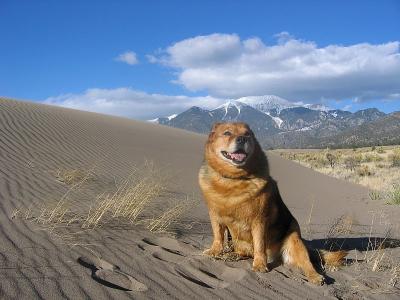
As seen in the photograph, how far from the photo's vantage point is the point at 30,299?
126 inches

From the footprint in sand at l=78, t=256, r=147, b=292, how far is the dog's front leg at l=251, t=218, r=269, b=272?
1383 millimetres

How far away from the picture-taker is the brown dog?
474 centimetres

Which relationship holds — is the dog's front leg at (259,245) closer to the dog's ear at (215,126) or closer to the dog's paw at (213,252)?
the dog's paw at (213,252)

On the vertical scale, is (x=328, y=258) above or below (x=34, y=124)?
below

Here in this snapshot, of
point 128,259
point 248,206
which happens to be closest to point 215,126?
point 248,206

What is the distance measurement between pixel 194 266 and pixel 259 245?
720mm

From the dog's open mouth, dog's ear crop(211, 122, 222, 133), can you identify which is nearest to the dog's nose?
the dog's open mouth

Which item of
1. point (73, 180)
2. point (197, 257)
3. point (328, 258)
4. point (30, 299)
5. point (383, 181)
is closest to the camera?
point (30, 299)

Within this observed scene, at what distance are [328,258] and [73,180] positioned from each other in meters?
5.65

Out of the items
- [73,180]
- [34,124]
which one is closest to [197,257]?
[73,180]

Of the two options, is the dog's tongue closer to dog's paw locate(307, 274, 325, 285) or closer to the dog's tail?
dog's paw locate(307, 274, 325, 285)

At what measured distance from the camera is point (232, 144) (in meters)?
4.93

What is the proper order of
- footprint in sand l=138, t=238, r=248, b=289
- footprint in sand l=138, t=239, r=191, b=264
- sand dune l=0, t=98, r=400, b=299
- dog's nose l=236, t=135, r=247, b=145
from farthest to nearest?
dog's nose l=236, t=135, r=247, b=145, footprint in sand l=138, t=239, r=191, b=264, footprint in sand l=138, t=238, r=248, b=289, sand dune l=0, t=98, r=400, b=299

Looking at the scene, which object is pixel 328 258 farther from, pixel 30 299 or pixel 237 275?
pixel 30 299
